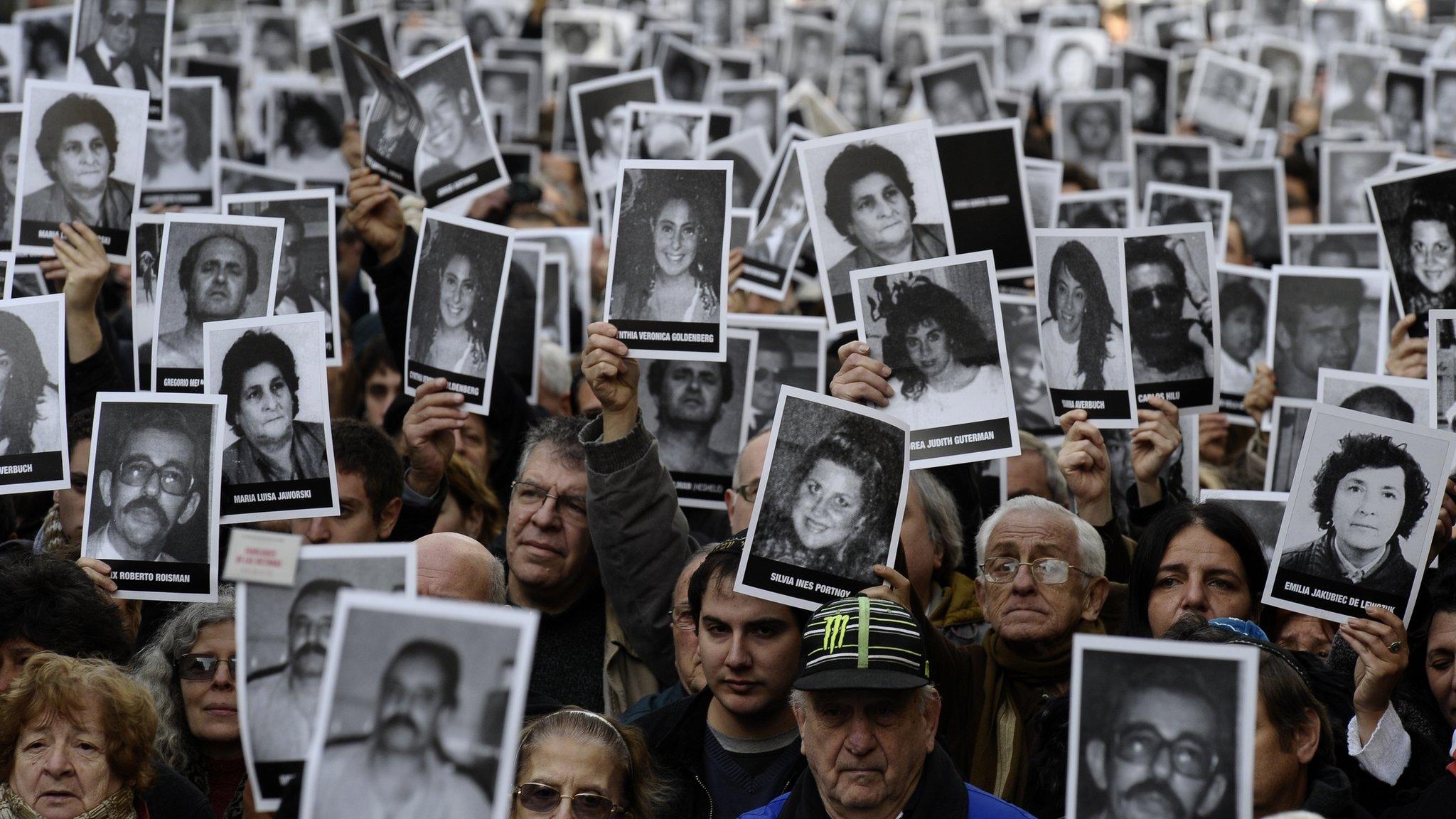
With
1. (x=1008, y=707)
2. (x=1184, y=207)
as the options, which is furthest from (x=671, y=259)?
(x=1184, y=207)

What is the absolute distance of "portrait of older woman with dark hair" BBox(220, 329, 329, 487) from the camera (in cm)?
492

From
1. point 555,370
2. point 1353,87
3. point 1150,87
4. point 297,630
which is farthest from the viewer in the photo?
point 1353,87

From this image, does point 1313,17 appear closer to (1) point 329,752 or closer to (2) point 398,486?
(2) point 398,486

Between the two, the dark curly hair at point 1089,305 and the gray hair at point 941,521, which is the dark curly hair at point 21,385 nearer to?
the gray hair at point 941,521

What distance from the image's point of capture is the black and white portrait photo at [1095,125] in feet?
35.6

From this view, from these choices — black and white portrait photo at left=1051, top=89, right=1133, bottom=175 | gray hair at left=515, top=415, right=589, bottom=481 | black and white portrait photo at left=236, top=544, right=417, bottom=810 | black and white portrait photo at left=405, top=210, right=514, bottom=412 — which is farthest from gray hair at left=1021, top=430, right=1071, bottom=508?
black and white portrait photo at left=1051, top=89, right=1133, bottom=175

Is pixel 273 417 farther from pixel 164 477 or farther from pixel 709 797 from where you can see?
pixel 709 797

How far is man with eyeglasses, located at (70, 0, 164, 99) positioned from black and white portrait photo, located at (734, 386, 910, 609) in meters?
3.50

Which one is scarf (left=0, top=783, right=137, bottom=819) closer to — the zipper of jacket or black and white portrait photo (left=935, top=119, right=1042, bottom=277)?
the zipper of jacket

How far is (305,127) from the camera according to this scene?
9516 mm

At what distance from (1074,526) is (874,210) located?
50.9 inches

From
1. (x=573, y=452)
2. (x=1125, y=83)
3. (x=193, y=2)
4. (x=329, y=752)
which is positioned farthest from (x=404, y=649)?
(x=193, y=2)

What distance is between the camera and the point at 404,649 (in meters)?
2.83

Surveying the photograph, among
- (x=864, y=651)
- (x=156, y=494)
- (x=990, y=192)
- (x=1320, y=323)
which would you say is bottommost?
(x=864, y=651)
